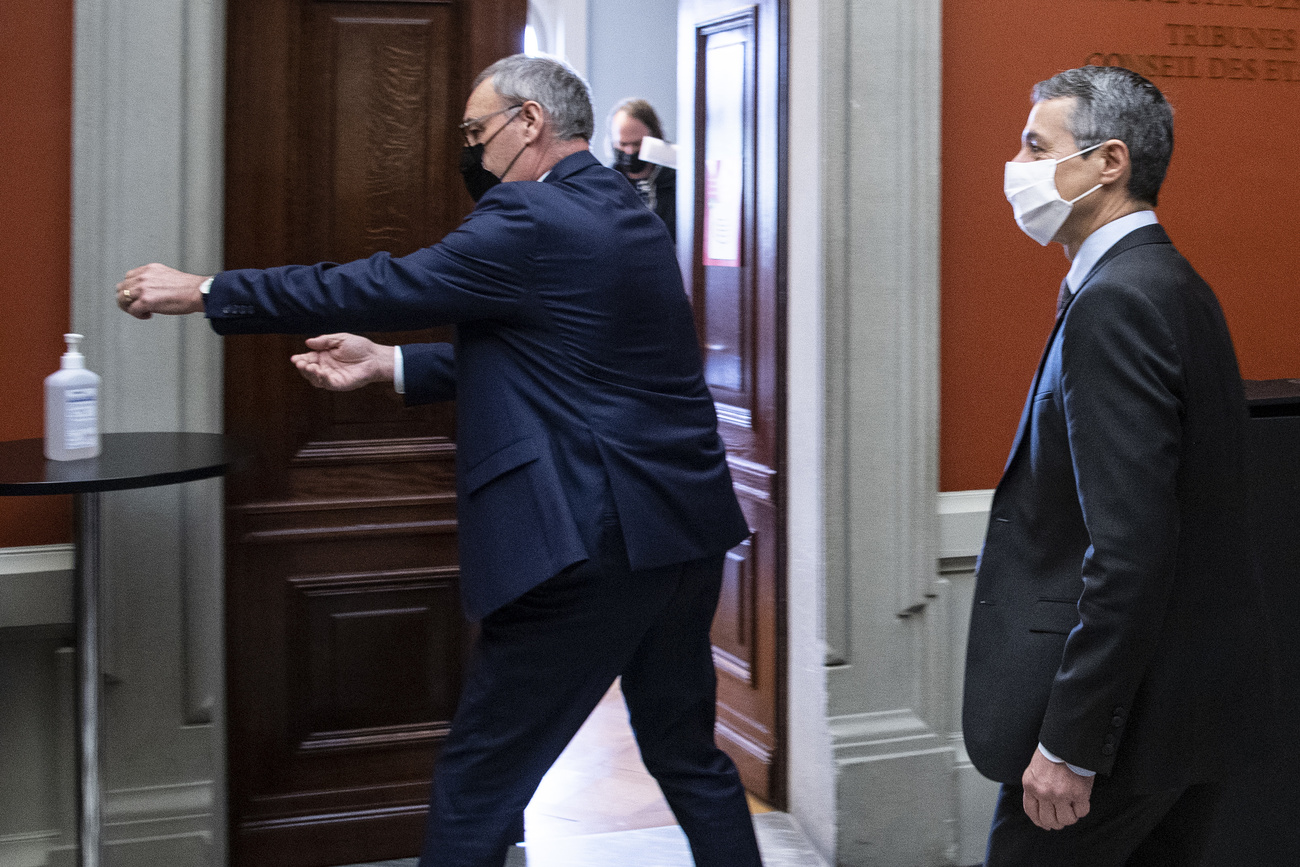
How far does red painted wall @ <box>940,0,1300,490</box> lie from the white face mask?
1243 millimetres

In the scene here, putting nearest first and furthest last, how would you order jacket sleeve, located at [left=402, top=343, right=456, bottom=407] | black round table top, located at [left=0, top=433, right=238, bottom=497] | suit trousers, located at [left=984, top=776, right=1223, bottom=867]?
suit trousers, located at [left=984, top=776, right=1223, bottom=867], black round table top, located at [left=0, top=433, right=238, bottom=497], jacket sleeve, located at [left=402, top=343, right=456, bottom=407]

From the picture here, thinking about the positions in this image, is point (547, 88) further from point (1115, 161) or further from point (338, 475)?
point (338, 475)

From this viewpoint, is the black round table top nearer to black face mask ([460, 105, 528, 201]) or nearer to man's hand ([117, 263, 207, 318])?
man's hand ([117, 263, 207, 318])

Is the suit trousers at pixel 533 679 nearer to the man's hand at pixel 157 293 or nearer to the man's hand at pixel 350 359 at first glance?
the man's hand at pixel 350 359

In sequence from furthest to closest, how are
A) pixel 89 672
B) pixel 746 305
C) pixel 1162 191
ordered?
pixel 746 305 < pixel 1162 191 < pixel 89 672

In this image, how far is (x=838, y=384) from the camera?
3088mm

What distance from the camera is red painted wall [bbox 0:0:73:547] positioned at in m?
2.56

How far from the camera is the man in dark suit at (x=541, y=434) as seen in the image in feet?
6.74

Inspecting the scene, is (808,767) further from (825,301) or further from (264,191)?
(264,191)

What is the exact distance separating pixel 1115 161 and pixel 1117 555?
0.59 metres

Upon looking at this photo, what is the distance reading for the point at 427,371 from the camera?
8.11 ft

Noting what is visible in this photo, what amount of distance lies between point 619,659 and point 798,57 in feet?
5.78

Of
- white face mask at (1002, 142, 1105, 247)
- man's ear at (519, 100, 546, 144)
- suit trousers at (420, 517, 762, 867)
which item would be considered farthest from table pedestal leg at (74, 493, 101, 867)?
white face mask at (1002, 142, 1105, 247)

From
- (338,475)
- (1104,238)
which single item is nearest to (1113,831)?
(1104,238)
